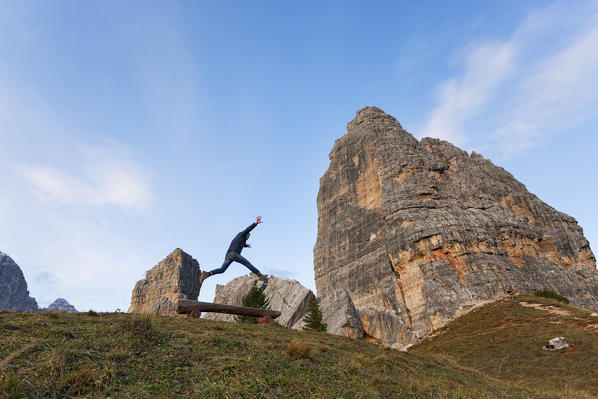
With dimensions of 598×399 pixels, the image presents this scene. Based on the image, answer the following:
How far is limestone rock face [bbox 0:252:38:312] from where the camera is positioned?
153875mm

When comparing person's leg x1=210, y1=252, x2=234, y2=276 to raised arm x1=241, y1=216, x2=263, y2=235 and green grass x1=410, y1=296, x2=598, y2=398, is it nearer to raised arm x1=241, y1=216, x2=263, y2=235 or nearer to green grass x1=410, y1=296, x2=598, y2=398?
raised arm x1=241, y1=216, x2=263, y2=235

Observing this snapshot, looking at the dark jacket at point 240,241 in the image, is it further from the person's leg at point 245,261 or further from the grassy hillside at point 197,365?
the grassy hillside at point 197,365

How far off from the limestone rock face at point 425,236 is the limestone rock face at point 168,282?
97.2 ft

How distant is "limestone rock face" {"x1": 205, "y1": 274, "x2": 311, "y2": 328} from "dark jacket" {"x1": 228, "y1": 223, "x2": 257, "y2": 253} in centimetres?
2631

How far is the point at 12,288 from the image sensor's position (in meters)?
158

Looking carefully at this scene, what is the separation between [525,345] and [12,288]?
647ft

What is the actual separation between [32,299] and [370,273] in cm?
18095

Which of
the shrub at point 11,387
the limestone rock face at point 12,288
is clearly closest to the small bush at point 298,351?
the shrub at point 11,387

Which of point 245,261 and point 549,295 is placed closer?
point 245,261

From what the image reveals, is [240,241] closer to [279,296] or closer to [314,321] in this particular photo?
[314,321]

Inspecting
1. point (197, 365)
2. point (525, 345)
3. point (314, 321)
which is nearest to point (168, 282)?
point (314, 321)

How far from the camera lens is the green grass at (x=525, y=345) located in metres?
22.0

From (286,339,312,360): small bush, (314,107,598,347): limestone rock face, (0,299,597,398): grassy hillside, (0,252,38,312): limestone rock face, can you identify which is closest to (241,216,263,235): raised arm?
(0,299,597,398): grassy hillside

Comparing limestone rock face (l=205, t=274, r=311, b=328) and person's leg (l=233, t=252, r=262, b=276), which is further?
limestone rock face (l=205, t=274, r=311, b=328)
